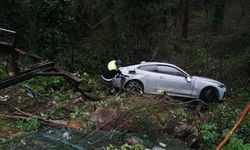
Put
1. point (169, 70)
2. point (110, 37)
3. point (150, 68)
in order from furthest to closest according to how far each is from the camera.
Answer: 1. point (110, 37)
2. point (169, 70)
3. point (150, 68)

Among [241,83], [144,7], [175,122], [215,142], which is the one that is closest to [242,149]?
[215,142]

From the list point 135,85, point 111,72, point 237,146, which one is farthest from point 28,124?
point 135,85

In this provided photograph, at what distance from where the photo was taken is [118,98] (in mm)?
11789

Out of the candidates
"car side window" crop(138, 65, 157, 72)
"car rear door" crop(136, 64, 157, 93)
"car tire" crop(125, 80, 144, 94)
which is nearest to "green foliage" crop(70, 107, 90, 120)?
"car tire" crop(125, 80, 144, 94)

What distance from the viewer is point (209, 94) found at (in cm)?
1692

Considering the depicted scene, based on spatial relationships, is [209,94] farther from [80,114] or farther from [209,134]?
[80,114]

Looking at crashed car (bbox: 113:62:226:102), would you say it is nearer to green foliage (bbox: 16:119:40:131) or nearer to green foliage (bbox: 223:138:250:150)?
green foliage (bbox: 16:119:40:131)

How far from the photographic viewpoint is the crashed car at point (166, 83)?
53.9ft

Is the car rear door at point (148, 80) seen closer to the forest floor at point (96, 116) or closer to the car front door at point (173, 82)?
the car front door at point (173, 82)

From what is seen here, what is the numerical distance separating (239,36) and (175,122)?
57.8ft

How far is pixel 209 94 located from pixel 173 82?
1.54 meters

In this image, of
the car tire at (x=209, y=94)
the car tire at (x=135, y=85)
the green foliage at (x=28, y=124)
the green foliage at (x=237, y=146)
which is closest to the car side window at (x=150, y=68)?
the car tire at (x=135, y=85)

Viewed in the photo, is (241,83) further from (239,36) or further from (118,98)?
(118,98)

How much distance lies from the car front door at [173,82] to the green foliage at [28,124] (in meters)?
7.28
